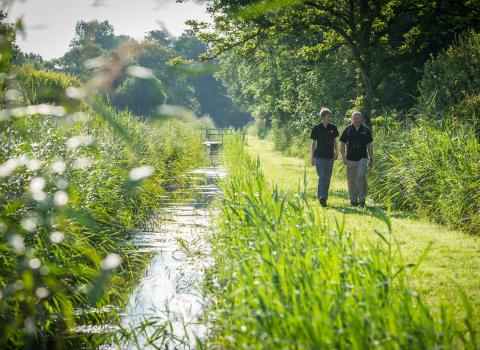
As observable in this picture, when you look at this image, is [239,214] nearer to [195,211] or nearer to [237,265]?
[237,265]

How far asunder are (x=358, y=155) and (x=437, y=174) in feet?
7.61

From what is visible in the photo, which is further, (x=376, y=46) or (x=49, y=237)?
(x=376, y=46)

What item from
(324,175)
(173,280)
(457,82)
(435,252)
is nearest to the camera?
(173,280)

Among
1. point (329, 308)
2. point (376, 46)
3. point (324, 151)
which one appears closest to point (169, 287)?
point (329, 308)

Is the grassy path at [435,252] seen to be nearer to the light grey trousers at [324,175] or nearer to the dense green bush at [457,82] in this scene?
the light grey trousers at [324,175]

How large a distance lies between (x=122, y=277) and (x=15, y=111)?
493 centimetres

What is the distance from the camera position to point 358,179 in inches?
446

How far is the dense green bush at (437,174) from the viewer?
8422mm

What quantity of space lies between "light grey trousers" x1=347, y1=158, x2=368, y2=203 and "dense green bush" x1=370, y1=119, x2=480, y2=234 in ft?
1.58

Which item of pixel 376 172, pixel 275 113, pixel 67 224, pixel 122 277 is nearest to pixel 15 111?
pixel 67 224

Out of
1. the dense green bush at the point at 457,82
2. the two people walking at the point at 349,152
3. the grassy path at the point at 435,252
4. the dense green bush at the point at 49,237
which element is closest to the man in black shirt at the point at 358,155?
the two people walking at the point at 349,152

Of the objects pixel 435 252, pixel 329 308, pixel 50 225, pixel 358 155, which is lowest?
pixel 435 252

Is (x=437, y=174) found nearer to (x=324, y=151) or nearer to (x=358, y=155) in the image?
(x=358, y=155)

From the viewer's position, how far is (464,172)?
848 cm
